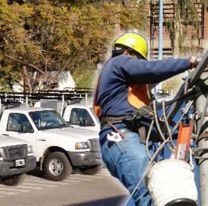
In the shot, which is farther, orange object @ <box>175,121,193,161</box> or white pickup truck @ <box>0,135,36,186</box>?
white pickup truck @ <box>0,135,36,186</box>

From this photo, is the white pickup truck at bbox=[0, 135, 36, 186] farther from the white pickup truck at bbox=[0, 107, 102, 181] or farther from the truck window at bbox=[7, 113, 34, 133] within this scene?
the truck window at bbox=[7, 113, 34, 133]

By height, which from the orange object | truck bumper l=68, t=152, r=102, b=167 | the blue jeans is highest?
the orange object

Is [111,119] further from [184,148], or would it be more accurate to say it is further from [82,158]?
[82,158]

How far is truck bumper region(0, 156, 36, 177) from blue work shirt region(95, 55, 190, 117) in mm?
11216

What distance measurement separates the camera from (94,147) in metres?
17.8

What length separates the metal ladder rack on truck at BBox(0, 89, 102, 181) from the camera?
1739 centimetres

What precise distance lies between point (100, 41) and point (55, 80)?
10.4ft

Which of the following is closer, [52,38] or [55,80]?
[52,38]

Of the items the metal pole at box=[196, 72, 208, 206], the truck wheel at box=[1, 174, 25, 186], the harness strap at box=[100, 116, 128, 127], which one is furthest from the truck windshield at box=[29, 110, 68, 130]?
the metal pole at box=[196, 72, 208, 206]

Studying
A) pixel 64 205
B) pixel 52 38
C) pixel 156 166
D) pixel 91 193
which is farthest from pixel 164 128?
pixel 52 38

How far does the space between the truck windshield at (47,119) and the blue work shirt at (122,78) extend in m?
13.8

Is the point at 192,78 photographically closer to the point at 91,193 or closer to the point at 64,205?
the point at 64,205

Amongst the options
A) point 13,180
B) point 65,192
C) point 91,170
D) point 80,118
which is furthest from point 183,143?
point 80,118

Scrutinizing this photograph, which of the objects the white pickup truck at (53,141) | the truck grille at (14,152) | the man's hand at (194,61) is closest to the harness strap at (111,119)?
the man's hand at (194,61)
